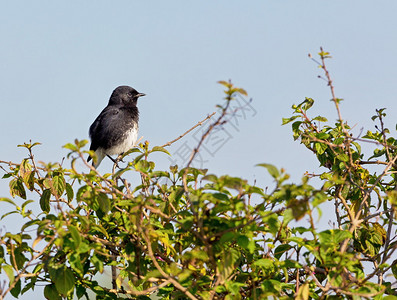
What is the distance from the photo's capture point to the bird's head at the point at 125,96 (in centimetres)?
925

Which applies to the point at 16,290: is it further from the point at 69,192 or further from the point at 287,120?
the point at 287,120

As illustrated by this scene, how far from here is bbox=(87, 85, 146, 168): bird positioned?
28.5ft

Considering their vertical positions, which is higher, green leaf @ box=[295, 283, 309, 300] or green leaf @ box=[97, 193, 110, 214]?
green leaf @ box=[97, 193, 110, 214]

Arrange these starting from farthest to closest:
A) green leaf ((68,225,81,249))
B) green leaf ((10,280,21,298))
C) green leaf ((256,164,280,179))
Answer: green leaf ((10,280,21,298)) → green leaf ((68,225,81,249)) → green leaf ((256,164,280,179))

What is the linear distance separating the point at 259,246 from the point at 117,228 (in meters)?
0.95

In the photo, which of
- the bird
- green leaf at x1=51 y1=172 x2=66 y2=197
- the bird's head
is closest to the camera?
green leaf at x1=51 y1=172 x2=66 y2=197

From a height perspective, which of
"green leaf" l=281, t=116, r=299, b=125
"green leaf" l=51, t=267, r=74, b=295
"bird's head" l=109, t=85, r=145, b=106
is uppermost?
"bird's head" l=109, t=85, r=145, b=106

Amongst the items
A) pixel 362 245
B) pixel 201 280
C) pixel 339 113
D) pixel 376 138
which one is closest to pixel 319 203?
pixel 201 280

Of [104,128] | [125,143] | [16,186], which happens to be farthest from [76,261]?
[104,128]

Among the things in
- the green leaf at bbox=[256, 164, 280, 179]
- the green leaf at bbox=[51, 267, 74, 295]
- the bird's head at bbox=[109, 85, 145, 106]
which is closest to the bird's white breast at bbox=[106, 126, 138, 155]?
the bird's head at bbox=[109, 85, 145, 106]

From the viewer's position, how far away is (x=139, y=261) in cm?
312

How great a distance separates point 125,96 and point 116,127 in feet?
2.69

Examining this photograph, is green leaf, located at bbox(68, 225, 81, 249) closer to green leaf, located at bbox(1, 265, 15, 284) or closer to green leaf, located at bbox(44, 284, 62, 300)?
green leaf, located at bbox(1, 265, 15, 284)

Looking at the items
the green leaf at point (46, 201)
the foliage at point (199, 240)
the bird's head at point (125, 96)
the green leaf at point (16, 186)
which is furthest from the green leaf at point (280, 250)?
the bird's head at point (125, 96)
